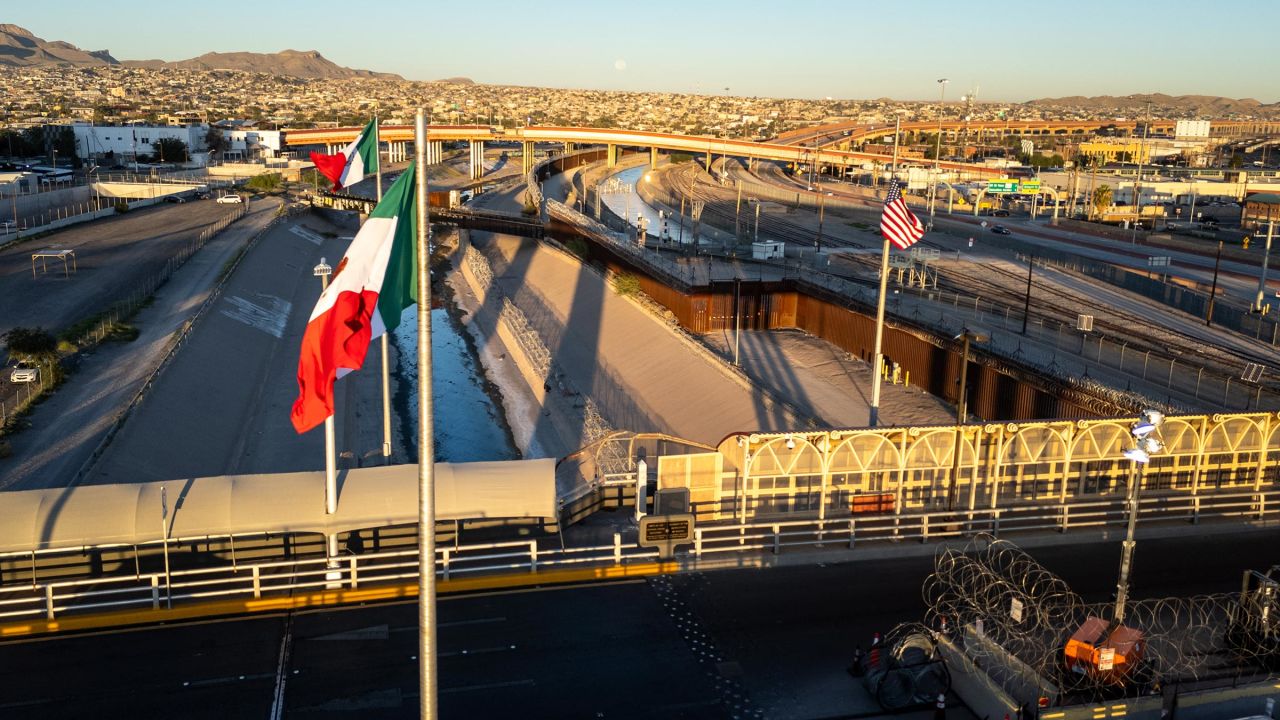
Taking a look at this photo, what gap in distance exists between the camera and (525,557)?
19000mm

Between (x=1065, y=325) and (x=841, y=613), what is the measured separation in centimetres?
3187

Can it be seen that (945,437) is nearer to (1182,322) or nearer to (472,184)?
(1182,322)

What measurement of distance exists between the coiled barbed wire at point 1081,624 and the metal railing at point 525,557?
7.36 ft

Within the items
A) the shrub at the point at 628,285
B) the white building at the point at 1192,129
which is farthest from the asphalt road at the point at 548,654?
the white building at the point at 1192,129

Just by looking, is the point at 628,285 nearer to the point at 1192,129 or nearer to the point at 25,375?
the point at 25,375

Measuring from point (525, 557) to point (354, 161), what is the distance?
9.38m

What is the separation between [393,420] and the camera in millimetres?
43594

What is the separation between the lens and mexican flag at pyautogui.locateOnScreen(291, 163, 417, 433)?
10.5m

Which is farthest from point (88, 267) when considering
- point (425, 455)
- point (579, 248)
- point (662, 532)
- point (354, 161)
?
point (425, 455)

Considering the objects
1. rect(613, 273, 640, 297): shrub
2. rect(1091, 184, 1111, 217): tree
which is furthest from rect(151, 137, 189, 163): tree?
rect(1091, 184, 1111, 217): tree

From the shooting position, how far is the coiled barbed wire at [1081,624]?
13727 millimetres

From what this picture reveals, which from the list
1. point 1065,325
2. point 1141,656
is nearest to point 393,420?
point 1065,325

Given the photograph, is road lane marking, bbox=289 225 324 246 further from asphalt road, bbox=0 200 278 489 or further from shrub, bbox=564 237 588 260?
asphalt road, bbox=0 200 278 489

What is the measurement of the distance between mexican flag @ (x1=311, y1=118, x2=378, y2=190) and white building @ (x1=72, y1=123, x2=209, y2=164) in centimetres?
12050
